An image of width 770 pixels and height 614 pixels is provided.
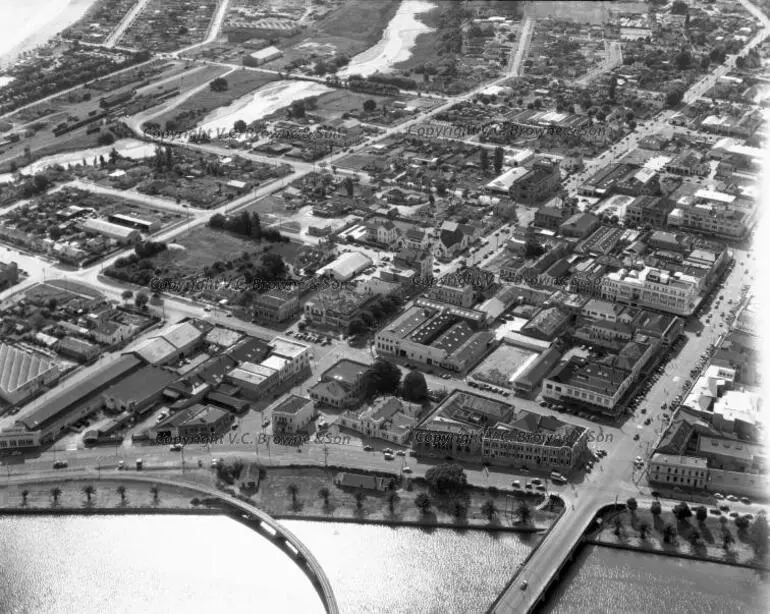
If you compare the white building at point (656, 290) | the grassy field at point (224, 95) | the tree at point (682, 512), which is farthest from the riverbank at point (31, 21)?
the tree at point (682, 512)

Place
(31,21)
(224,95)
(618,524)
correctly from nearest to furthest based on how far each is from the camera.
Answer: (618,524), (224,95), (31,21)

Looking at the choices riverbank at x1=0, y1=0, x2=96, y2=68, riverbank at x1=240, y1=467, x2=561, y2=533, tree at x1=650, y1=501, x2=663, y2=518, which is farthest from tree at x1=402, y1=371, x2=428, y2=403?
riverbank at x1=0, y1=0, x2=96, y2=68

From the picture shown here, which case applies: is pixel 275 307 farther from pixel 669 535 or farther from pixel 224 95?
pixel 224 95

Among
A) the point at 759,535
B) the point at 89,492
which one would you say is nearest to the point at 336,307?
the point at 89,492

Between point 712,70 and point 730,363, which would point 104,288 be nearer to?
point 730,363

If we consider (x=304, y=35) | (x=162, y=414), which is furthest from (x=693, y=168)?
(x=304, y=35)

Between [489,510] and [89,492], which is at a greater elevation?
[89,492]

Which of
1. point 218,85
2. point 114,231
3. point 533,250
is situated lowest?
point 218,85
